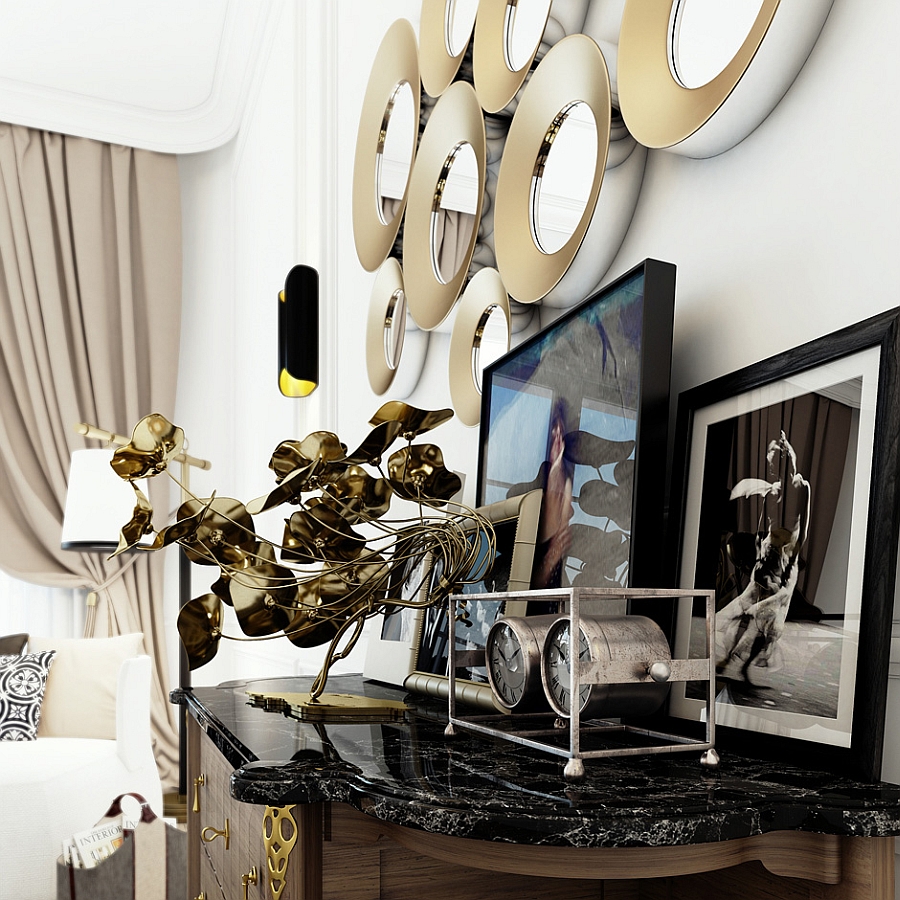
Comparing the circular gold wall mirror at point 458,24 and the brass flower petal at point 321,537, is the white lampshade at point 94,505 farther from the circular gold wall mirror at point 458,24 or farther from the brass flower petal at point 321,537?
the brass flower petal at point 321,537

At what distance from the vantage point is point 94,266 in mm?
4660

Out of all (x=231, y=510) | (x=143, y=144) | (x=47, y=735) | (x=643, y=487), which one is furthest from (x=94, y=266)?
(x=643, y=487)

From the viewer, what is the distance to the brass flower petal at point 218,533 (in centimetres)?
107

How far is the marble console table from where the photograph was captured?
613 mm

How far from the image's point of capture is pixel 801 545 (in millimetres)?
789

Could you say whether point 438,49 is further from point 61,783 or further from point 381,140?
point 61,783

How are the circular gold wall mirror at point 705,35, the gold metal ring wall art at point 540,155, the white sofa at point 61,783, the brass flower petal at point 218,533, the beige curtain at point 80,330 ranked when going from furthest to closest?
1. the beige curtain at point 80,330
2. the white sofa at point 61,783
3. the gold metal ring wall art at point 540,155
4. the brass flower petal at point 218,533
5. the circular gold wall mirror at point 705,35

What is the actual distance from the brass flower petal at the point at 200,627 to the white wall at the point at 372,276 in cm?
63

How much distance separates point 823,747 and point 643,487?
31 cm

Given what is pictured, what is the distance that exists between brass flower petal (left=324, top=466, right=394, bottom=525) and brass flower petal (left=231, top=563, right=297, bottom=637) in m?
0.11

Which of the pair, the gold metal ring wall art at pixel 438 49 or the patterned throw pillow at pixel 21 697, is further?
the patterned throw pillow at pixel 21 697

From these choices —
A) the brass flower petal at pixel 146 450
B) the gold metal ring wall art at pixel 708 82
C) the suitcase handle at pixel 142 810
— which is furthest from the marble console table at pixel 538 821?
the suitcase handle at pixel 142 810

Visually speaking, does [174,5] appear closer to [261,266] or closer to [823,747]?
[261,266]

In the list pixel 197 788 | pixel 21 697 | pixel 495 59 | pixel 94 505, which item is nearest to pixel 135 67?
pixel 94 505
